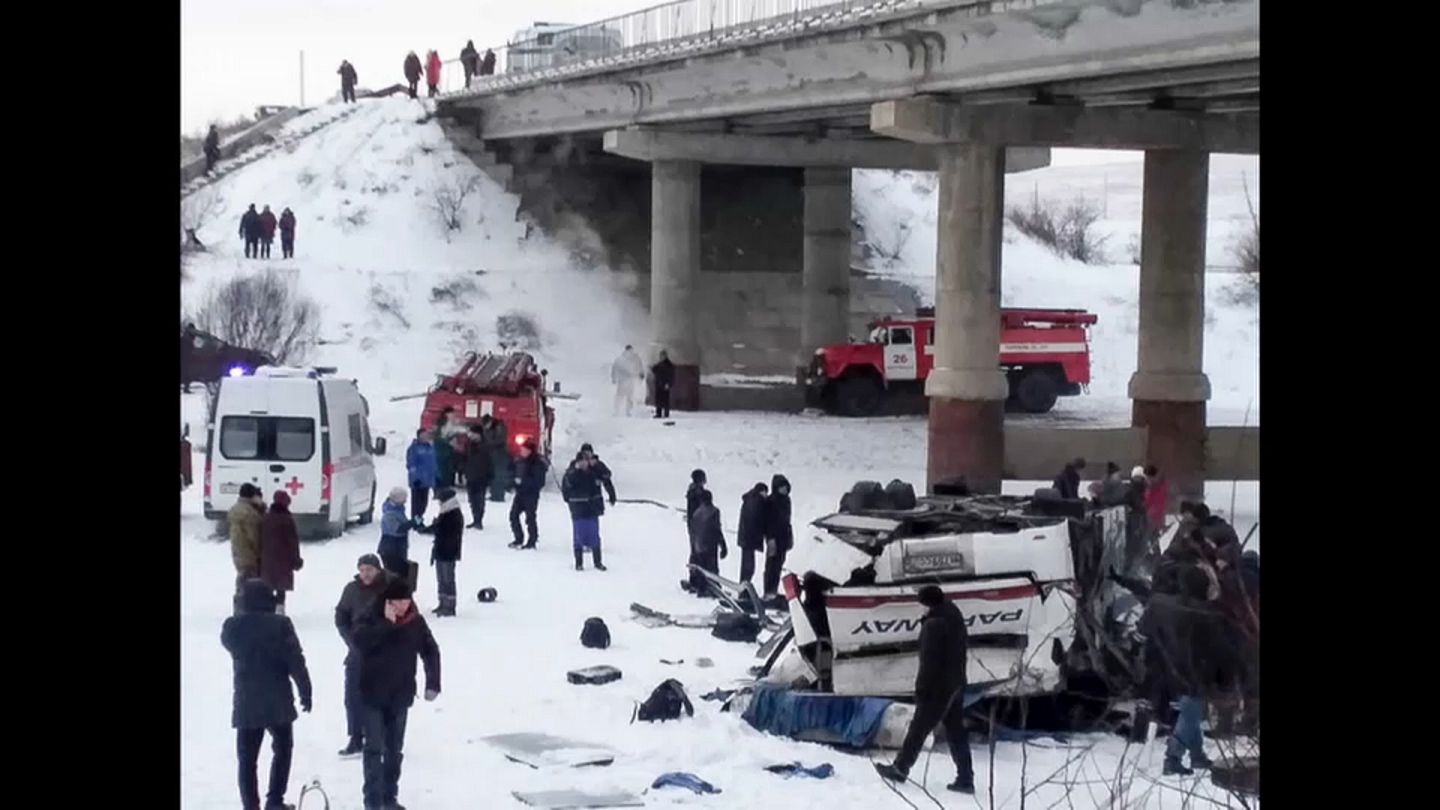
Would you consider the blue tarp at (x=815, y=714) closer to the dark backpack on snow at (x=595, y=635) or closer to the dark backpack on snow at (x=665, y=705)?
the dark backpack on snow at (x=665, y=705)

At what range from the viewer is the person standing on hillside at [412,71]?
55094 millimetres

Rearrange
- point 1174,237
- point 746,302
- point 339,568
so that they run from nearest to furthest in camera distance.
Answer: point 339,568 < point 1174,237 < point 746,302

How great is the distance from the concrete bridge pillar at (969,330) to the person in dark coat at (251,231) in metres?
20.6

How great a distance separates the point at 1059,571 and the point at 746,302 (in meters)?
35.4

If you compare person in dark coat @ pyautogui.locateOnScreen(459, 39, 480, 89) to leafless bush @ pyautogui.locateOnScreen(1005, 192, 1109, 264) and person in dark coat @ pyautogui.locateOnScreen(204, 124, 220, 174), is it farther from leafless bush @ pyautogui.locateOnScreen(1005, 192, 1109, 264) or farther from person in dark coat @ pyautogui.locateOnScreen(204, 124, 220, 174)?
leafless bush @ pyautogui.locateOnScreen(1005, 192, 1109, 264)

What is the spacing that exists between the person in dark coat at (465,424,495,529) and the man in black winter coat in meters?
5.63

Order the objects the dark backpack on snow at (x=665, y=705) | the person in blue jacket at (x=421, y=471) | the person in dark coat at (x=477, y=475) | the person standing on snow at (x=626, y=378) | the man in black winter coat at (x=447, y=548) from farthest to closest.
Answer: the person standing on snow at (x=626, y=378), the person in dark coat at (x=477, y=475), the person in blue jacket at (x=421, y=471), the man in black winter coat at (x=447, y=548), the dark backpack on snow at (x=665, y=705)

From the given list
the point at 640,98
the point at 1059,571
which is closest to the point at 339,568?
the point at 1059,571

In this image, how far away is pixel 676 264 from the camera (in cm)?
Result: 3981

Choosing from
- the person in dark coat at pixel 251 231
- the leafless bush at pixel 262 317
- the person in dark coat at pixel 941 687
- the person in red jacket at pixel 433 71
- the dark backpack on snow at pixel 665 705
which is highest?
the person in red jacket at pixel 433 71

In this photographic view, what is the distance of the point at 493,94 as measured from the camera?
49.6m

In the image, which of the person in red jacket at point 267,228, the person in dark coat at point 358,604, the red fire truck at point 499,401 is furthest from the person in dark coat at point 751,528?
the person in red jacket at point 267,228

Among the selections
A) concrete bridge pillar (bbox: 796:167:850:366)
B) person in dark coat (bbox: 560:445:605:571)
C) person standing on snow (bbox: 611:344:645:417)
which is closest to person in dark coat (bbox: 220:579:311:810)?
person in dark coat (bbox: 560:445:605:571)
